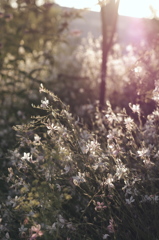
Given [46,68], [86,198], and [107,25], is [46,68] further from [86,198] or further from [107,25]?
[86,198]

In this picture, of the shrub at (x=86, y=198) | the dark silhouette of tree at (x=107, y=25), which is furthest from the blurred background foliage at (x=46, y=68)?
the shrub at (x=86, y=198)

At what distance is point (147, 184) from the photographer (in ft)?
9.53

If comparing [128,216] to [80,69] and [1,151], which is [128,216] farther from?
[80,69]

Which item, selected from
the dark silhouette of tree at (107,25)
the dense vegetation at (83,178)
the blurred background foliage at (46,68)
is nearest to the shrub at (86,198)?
the dense vegetation at (83,178)

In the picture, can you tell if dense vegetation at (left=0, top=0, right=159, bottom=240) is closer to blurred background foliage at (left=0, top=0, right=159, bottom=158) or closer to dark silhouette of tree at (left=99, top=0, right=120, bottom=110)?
blurred background foliage at (left=0, top=0, right=159, bottom=158)

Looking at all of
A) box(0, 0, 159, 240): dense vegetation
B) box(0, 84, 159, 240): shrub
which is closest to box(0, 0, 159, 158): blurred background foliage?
box(0, 0, 159, 240): dense vegetation

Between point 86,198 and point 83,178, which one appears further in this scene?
point 86,198

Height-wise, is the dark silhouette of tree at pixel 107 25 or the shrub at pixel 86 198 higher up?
the dark silhouette of tree at pixel 107 25

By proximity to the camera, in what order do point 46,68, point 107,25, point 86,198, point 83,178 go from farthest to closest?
point 46,68
point 107,25
point 86,198
point 83,178

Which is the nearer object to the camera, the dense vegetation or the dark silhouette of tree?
the dense vegetation

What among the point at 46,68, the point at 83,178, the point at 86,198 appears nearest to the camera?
the point at 83,178

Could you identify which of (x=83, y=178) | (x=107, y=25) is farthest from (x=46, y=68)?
(x=83, y=178)

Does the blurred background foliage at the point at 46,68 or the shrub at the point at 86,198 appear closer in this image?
the shrub at the point at 86,198

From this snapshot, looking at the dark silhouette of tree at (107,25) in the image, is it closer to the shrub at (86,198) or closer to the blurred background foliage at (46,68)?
the blurred background foliage at (46,68)
